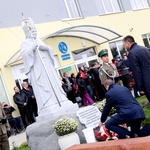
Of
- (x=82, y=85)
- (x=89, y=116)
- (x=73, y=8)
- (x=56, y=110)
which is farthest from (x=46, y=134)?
(x=73, y=8)

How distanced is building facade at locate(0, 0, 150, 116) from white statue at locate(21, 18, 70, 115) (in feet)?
18.9

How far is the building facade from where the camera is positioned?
13.3 meters

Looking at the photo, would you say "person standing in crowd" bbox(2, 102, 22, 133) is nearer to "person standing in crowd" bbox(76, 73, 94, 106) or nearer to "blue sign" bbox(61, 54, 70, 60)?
"person standing in crowd" bbox(76, 73, 94, 106)

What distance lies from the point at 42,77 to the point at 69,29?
7559 millimetres

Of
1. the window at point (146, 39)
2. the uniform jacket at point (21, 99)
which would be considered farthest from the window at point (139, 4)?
the uniform jacket at point (21, 99)

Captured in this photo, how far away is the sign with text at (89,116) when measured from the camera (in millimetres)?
6344

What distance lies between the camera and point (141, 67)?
585 cm

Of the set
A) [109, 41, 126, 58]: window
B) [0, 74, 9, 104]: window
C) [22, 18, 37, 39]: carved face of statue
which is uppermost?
[22, 18, 37, 39]: carved face of statue

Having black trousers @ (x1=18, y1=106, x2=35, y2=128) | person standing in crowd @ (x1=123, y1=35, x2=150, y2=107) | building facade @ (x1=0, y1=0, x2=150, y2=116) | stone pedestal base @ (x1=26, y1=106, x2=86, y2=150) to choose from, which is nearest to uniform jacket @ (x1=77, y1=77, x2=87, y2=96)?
black trousers @ (x1=18, y1=106, x2=35, y2=128)

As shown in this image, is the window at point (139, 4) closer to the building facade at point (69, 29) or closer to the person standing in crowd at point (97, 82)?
the building facade at point (69, 29)

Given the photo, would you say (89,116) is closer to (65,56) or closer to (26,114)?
(26,114)

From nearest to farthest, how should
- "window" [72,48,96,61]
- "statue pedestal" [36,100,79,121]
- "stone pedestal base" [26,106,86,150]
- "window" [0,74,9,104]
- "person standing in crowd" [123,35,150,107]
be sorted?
"person standing in crowd" [123,35,150,107], "stone pedestal base" [26,106,86,150], "statue pedestal" [36,100,79,121], "window" [0,74,9,104], "window" [72,48,96,61]

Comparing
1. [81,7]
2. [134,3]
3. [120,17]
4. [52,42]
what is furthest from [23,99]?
[134,3]

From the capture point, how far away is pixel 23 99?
11453 mm
